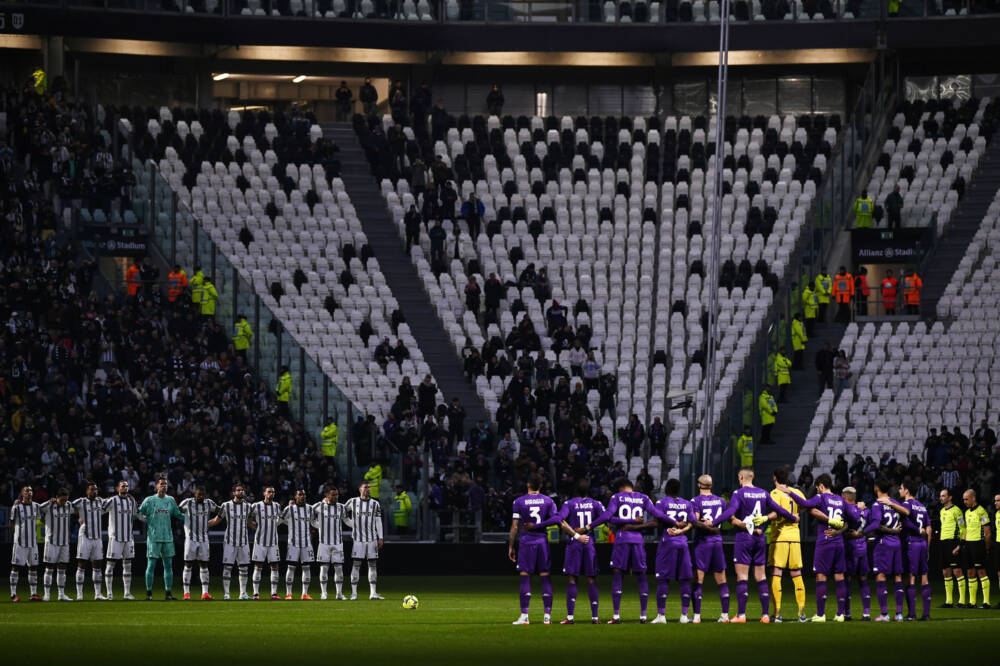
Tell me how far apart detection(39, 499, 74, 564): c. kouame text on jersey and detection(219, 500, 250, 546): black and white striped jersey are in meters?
2.60

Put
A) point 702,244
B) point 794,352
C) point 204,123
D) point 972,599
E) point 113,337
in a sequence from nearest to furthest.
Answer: point 972,599 → point 113,337 → point 794,352 → point 702,244 → point 204,123

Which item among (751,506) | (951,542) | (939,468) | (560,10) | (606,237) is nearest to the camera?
(751,506)

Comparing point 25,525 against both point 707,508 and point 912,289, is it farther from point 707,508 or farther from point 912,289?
point 912,289

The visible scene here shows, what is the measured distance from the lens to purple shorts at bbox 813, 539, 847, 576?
86.4 feet

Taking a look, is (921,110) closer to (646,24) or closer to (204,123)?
(646,24)

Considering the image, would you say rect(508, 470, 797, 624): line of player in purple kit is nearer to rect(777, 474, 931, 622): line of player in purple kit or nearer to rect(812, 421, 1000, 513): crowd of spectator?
rect(777, 474, 931, 622): line of player in purple kit

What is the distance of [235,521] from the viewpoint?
33062mm

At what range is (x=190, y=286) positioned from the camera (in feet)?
150

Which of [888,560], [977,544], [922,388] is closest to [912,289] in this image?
[922,388]

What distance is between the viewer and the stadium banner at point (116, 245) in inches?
1847

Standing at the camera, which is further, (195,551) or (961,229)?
(961,229)

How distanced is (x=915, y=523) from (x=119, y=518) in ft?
44.2

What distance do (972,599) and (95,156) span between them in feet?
89.6

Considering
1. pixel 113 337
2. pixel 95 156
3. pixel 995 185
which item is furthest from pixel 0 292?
pixel 995 185
